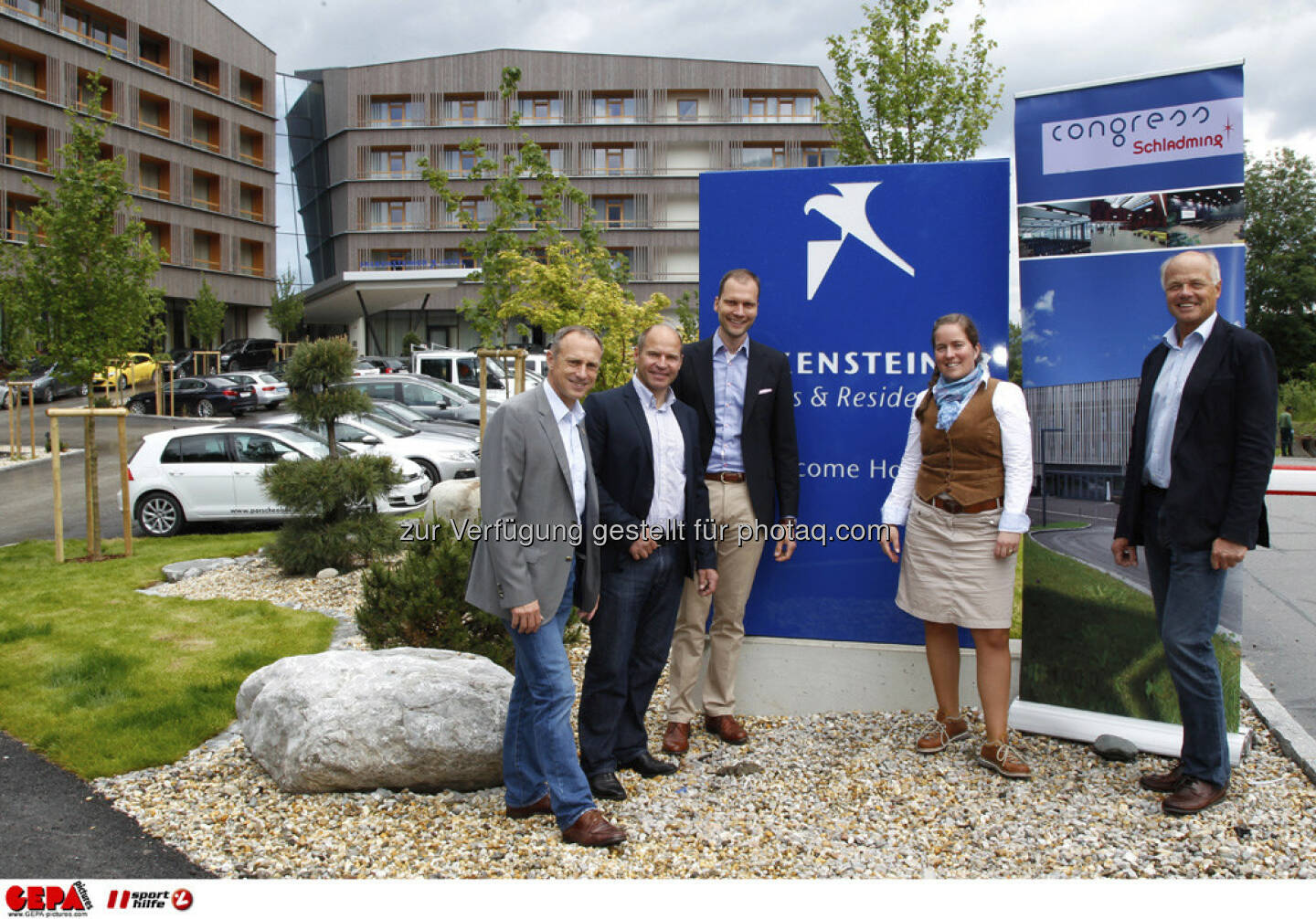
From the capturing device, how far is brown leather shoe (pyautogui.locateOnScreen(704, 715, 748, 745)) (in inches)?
191

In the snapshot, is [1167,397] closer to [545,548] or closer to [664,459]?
[664,459]

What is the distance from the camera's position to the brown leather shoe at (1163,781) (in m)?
4.11

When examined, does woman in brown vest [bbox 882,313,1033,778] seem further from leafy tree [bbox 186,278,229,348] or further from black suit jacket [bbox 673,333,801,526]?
Result: leafy tree [bbox 186,278,229,348]

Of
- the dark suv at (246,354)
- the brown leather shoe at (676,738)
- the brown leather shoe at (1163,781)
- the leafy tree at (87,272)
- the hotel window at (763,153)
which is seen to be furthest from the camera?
the hotel window at (763,153)

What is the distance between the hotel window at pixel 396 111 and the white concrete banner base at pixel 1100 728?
191ft

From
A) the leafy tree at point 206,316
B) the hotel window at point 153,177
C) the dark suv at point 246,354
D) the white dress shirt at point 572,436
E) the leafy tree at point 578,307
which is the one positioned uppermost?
the hotel window at point 153,177

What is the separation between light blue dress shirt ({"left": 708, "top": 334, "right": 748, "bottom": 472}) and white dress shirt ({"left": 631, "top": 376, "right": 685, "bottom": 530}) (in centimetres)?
38

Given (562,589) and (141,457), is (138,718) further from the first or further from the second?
(141,457)

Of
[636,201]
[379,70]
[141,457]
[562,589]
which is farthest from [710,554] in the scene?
[379,70]

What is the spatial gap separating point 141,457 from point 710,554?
1087cm

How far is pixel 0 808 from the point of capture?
418cm

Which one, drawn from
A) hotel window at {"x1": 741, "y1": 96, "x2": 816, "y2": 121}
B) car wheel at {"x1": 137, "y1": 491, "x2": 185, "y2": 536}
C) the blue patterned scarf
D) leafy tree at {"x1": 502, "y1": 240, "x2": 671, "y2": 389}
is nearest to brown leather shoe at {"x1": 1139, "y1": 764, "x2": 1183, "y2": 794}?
the blue patterned scarf
